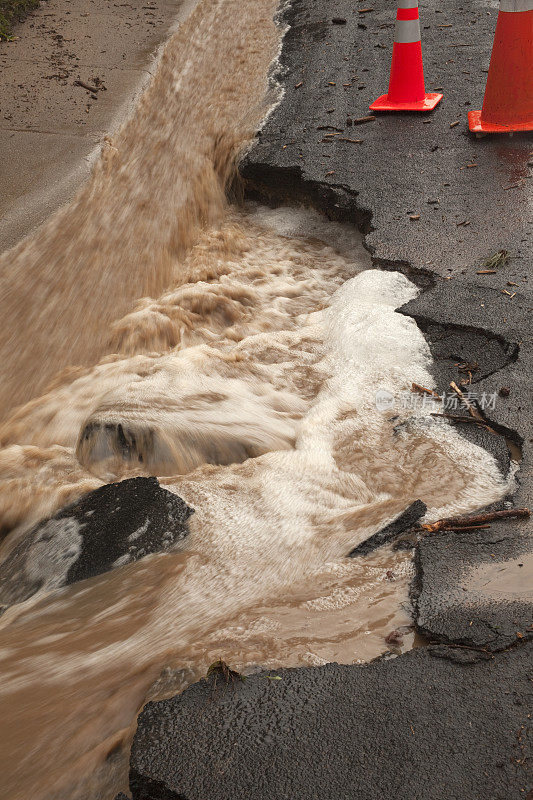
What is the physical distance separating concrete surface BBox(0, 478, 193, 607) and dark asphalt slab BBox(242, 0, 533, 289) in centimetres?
212

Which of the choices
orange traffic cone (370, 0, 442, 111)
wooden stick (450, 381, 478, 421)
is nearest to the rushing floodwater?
wooden stick (450, 381, 478, 421)

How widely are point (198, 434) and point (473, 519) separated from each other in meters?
1.32

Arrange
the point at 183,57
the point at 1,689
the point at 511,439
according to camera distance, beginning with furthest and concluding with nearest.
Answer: the point at 183,57 < the point at 511,439 < the point at 1,689

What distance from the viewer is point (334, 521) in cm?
264

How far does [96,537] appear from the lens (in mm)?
2697

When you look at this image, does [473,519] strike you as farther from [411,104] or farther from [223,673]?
[411,104]

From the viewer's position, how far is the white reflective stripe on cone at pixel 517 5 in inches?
190

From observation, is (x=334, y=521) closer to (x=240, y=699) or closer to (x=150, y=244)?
(x=240, y=699)

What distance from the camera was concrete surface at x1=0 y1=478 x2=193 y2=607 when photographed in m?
2.61

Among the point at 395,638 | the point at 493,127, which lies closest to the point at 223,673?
the point at 395,638

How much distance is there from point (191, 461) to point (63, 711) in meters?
1.32

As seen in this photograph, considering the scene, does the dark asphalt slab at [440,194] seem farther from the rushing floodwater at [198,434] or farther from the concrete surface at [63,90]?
the concrete surface at [63,90]

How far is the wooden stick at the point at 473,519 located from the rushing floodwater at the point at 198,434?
115 millimetres

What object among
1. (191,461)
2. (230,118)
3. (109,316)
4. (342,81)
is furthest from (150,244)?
(342,81)
